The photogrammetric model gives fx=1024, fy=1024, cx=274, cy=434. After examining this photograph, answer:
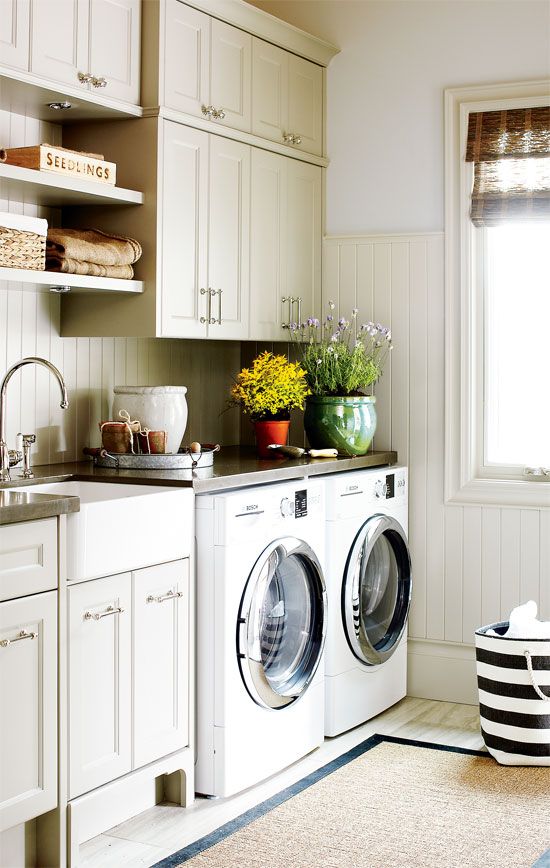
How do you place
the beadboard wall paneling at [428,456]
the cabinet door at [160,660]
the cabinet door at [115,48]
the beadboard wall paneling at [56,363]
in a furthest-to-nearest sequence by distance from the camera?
1. the beadboard wall paneling at [428,456]
2. the beadboard wall paneling at [56,363]
3. the cabinet door at [115,48]
4. the cabinet door at [160,660]

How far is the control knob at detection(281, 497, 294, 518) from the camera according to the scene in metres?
3.26

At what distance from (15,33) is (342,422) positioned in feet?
5.86

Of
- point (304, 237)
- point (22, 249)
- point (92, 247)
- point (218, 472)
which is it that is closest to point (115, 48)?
point (92, 247)

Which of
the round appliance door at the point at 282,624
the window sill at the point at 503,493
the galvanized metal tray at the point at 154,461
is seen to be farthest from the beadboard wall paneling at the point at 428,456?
the galvanized metal tray at the point at 154,461

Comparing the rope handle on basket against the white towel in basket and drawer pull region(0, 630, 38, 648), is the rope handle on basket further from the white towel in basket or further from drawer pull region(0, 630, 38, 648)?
drawer pull region(0, 630, 38, 648)

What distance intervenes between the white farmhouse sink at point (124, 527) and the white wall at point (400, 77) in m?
1.82

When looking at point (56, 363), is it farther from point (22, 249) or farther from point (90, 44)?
point (90, 44)

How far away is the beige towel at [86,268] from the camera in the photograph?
10.2 feet

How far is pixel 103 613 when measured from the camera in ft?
8.79

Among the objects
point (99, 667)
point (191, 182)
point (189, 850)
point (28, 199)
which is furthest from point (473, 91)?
point (189, 850)

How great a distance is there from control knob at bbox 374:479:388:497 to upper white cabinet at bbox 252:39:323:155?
1378mm

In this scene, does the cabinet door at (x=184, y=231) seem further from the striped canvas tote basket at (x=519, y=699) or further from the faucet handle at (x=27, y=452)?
the striped canvas tote basket at (x=519, y=699)

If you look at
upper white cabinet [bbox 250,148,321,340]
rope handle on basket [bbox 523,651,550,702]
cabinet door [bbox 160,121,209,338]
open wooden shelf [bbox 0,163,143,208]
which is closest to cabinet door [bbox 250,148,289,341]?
upper white cabinet [bbox 250,148,321,340]

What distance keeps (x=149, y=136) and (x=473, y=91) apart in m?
1.42
